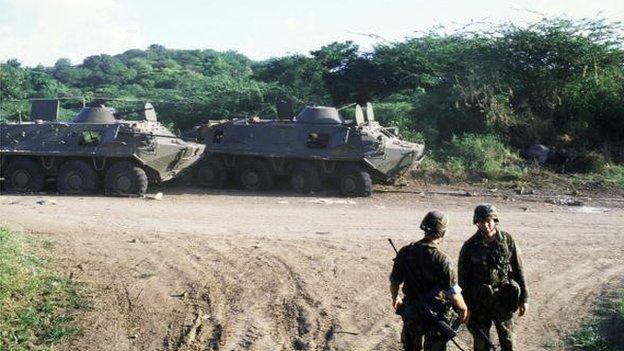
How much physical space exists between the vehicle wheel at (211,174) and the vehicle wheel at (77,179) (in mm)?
2420

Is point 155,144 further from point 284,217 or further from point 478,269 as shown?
point 478,269

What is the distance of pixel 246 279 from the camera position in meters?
8.77

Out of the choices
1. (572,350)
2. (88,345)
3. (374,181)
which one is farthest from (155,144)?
(572,350)

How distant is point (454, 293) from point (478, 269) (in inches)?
18.9

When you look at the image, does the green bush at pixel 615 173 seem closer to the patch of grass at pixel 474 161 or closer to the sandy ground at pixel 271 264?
the patch of grass at pixel 474 161

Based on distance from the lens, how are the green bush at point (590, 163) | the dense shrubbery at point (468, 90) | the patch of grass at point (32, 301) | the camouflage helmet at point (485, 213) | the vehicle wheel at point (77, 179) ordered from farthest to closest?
the dense shrubbery at point (468, 90)
the green bush at point (590, 163)
the vehicle wheel at point (77, 179)
the patch of grass at point (32, 301)
the camouflage helmet at point (485, 213)

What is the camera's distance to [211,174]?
56.6 feet

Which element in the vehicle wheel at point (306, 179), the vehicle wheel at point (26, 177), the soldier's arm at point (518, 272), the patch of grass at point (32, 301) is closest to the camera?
the soldier's arm at point (518, 272)

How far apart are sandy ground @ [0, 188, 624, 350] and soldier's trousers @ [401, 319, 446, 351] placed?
1133 mm

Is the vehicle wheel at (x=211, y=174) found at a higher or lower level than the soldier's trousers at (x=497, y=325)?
higher

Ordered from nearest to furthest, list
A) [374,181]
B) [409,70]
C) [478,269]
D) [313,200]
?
1. [478,269]
2. [313,200]
3. [374,181]
4. [409,70]

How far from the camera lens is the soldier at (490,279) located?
5.84m

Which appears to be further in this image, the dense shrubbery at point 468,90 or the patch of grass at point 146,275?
the dense shrubbery at point 468,90

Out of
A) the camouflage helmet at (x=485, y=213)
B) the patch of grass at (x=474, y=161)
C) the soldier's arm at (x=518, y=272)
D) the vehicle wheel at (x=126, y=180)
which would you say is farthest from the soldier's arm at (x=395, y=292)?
the patch of grass at (x=474, y=161)
